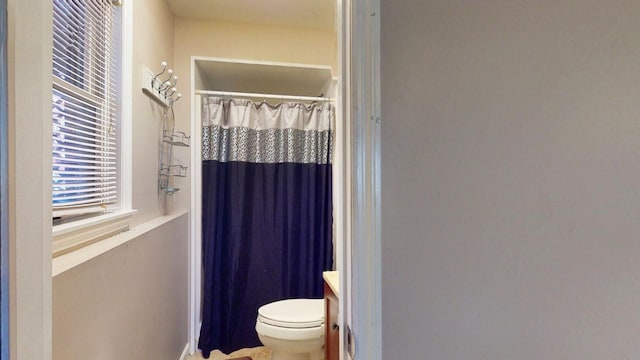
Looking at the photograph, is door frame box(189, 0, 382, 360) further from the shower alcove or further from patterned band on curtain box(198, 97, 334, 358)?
patterned band on curtain box(198, 97, 334, 358)

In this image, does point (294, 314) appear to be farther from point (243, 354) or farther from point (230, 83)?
point (230, 83)

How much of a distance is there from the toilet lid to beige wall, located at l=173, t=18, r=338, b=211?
101 cm

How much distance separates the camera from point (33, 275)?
0.56 metres

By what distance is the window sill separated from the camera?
97 cm

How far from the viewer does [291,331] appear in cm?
180

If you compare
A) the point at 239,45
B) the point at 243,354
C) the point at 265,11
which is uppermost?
the point at 265,11

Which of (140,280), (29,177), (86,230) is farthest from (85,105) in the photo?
(29,177)

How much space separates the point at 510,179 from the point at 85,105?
1.42m

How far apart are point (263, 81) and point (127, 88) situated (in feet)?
4.74

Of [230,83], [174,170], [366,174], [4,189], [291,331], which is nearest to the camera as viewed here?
[4,189]

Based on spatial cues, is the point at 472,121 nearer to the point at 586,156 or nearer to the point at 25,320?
the point at 586,156

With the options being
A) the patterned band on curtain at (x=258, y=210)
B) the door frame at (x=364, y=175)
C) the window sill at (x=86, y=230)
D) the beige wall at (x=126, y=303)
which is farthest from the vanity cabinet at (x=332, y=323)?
the patterned band on curtain at (x=258, y=210)

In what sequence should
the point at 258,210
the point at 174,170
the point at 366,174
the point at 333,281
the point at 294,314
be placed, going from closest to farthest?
the point at 366,174 → the point at 333,281 → the point at 294,314 → the point at 174,170 → the point at 258,210

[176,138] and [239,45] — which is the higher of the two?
[239,45]
